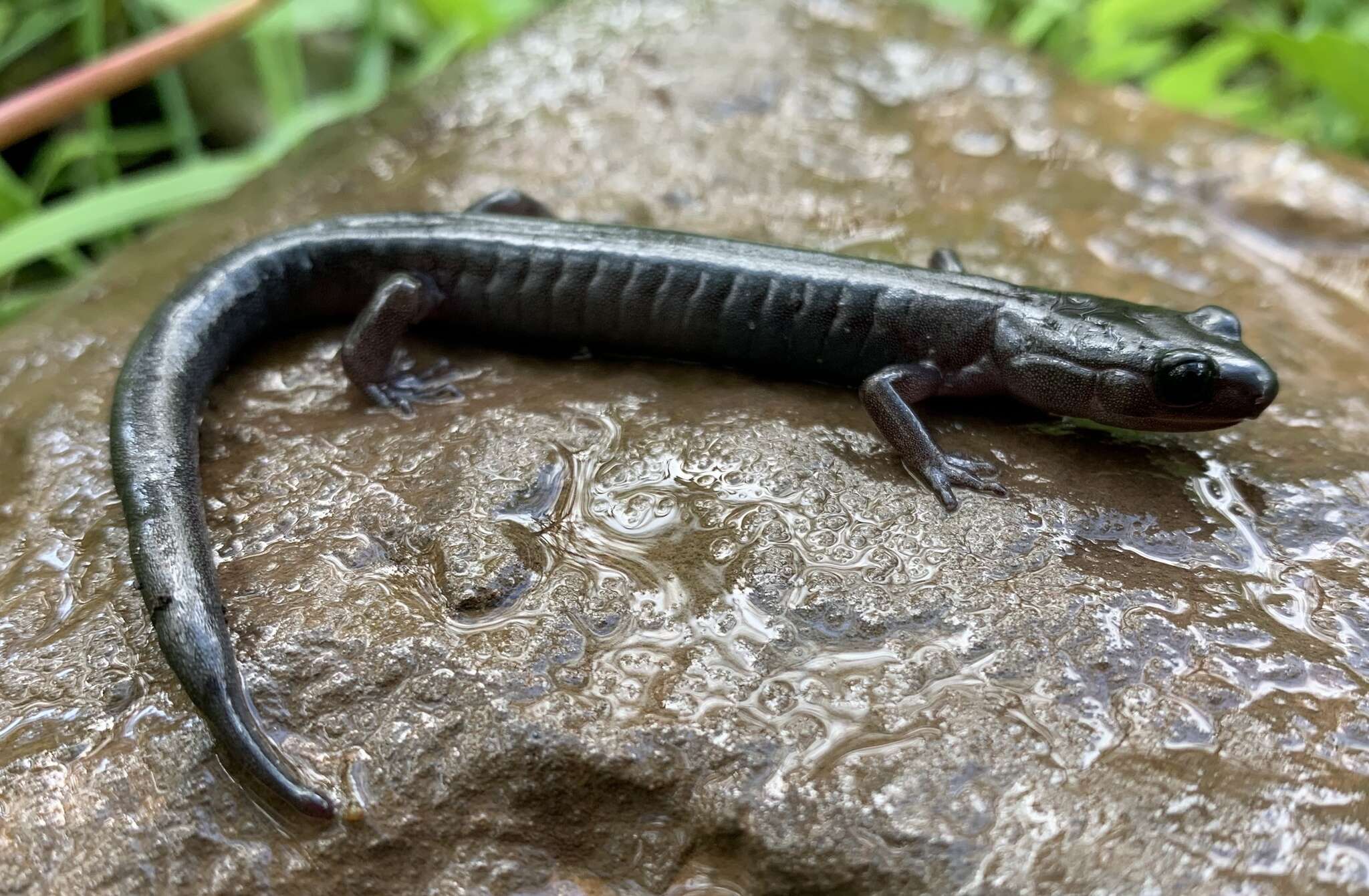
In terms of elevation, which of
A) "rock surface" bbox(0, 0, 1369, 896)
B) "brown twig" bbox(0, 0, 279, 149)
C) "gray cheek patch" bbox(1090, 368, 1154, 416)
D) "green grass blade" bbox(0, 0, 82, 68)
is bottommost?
"rock surface" bbox(0, 0, 1369, 896)

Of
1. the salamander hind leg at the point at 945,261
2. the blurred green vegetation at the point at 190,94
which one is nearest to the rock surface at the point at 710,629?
the salamander hind leg at the point at 945,261

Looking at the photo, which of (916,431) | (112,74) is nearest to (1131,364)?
(916,431)

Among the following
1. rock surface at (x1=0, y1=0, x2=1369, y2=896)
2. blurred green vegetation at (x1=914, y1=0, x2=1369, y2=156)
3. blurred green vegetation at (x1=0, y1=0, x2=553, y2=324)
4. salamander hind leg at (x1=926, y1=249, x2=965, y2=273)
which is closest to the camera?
rock surface at (x1=0, y1=0, x2=1369, y2=896)

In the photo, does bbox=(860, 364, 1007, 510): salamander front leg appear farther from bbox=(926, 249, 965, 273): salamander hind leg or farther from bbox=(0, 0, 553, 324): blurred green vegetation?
bbox=(0, 0, 553, 324): blurred green vegetation

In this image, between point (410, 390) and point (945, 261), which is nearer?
point (410, 390)

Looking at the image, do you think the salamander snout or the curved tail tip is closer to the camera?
the curved tail tip

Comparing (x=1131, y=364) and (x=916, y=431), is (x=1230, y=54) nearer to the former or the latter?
(x=1131, y=364)

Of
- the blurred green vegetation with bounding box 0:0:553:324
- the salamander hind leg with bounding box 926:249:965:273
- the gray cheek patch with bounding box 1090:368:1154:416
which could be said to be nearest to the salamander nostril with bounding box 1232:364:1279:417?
the gray cheek patch with bounding box 1090:368:1154:416

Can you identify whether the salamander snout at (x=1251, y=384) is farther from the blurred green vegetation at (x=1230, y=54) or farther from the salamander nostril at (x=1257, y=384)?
the blurred green vegetation at (x=1230, y=54)
